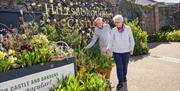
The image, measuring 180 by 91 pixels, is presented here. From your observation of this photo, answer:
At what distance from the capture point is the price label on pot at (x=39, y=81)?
3.98m

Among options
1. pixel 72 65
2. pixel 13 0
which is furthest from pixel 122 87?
pixel 13 0

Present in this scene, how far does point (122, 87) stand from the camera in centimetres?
664

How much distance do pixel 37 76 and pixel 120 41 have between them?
2.71 metres

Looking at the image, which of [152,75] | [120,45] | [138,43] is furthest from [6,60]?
[138,43]

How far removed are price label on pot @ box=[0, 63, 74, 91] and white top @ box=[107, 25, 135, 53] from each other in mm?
1824

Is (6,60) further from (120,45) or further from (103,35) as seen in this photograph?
(103,35)

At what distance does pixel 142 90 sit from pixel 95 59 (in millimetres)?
1261

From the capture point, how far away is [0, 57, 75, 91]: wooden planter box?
13.0 ft

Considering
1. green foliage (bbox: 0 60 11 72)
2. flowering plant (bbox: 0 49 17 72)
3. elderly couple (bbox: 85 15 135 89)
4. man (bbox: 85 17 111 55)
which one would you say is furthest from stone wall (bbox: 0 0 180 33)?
green foliage (bbox: 0 60 11 72)

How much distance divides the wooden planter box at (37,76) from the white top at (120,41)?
1.78m

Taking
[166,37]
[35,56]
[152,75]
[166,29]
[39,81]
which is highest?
[35,56]

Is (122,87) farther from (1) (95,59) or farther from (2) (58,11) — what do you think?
(2) (58,11)

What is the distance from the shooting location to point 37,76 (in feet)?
14.2

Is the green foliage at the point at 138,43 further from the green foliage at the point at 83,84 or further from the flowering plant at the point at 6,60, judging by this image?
the flowering plant at the point at 6,60
